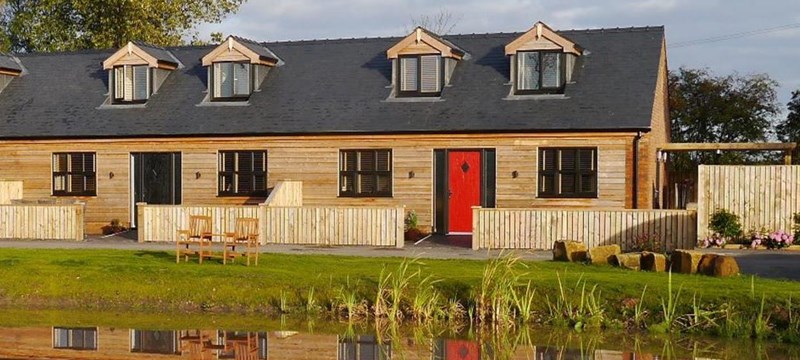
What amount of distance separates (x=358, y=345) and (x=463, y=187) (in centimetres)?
1543

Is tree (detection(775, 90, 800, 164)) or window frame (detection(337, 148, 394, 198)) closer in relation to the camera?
window frame (detection(337, 148, 394, 198))

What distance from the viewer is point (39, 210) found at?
31109 mm

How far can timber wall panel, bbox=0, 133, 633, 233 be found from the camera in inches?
1180

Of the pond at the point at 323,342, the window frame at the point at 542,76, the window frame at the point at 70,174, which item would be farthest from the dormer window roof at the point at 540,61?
the pond at the point at 323,342

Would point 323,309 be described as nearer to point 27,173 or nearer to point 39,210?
point 39,210

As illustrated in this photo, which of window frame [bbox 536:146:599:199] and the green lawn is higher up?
window frame [bbox 536:146:599:199]

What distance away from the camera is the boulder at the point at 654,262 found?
21062 millimetres

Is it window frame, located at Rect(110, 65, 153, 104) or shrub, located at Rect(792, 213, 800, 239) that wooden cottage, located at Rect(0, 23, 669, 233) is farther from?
shrub, located at Rect(792, 213, 800, 239)

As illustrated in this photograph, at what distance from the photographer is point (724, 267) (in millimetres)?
20328

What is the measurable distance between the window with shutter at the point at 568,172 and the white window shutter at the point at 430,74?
13.2ft

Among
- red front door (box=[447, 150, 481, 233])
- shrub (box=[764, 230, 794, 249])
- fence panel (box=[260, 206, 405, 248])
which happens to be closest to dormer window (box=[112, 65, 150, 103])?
fence panel (box=[260, 206, 405, 248])

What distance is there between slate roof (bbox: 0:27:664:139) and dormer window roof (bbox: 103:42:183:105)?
0.41 m

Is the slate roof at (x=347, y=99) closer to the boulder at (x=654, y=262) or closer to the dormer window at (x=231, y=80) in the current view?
the dormer window at (x=231, y=80)

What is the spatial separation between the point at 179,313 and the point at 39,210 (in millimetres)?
13265
